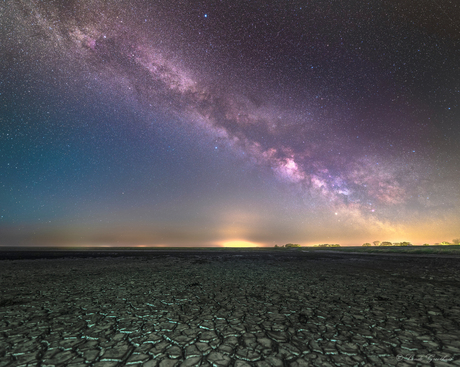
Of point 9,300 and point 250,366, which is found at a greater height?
point 250,366

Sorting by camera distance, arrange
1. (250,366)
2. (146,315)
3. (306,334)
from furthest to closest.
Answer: (146,315) → (306,334) → (250,366)

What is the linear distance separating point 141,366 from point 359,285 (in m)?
7.04

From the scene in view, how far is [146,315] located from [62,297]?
3.14 m

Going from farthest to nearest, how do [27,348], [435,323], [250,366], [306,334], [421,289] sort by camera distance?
[421,289]
[435,323]
[306,334]
[27,348]
[250,366]

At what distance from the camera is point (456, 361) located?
2.45m

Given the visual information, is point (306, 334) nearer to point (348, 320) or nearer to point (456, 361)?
point (348, 320)

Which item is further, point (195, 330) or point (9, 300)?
point (9, 300)

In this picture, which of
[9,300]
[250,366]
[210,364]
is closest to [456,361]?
[250,366]

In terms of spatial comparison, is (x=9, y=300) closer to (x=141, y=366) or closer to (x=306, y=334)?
(x=141, y=366)

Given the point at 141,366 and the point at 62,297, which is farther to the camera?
the point at 62,297

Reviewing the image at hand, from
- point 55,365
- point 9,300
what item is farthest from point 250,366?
point 9,300

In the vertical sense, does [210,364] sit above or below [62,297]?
above

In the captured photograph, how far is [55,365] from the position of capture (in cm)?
244

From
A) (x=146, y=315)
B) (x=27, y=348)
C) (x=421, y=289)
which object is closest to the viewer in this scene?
(x=27, y=348)
